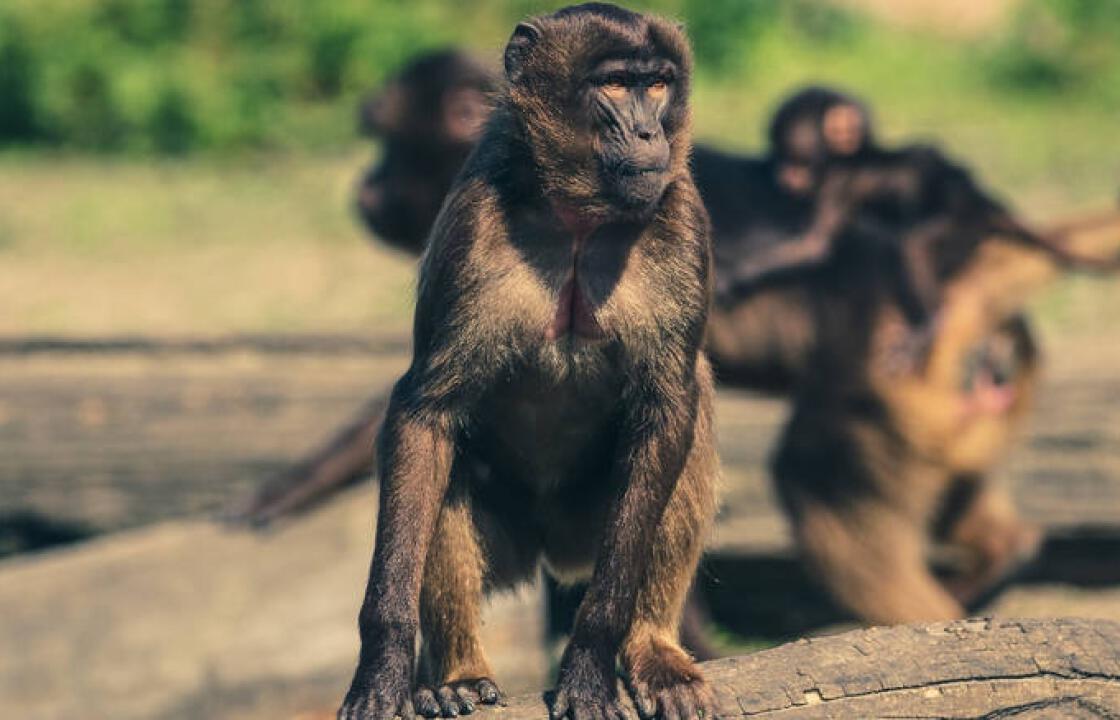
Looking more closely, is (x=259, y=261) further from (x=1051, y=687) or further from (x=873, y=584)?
(x=1051, y=687)

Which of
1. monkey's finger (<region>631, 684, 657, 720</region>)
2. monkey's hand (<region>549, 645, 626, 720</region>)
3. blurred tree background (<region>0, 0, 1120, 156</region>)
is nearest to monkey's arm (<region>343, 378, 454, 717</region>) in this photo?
monkey's hand (<region>549, 645, 626, 720</region>)

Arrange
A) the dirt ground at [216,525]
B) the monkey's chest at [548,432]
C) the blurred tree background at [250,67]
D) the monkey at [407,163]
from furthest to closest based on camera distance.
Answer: the blurred tree background at [250,67], the monkey at [407,163], the dirt ground at [216,525], the monkey's chest at [548,432]

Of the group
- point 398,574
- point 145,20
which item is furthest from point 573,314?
point 145,20

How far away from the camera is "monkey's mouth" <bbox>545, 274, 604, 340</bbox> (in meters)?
4.53

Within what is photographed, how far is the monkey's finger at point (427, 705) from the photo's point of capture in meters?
4.35

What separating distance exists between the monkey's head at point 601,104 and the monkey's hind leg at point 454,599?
80 cm

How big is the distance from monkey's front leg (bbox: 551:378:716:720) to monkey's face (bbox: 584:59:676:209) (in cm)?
53

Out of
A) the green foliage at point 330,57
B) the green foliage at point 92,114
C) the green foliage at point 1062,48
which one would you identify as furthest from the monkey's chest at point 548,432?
the green foliage at point 1062,48

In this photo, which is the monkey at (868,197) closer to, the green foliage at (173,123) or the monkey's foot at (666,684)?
the monkey's foot at (666,684)

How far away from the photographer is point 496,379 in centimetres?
458

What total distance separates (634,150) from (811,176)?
4240 mm

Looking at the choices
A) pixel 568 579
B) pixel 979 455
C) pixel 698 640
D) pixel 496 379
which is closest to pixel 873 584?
pixel 979 455

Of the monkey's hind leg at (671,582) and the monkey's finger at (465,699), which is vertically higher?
the monkey's hind leg at (671,582)

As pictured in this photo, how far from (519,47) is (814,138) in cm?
405
